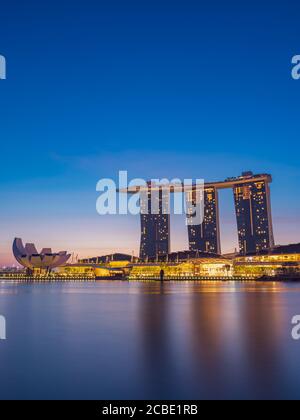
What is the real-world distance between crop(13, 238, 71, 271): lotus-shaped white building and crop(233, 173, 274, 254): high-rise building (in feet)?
139

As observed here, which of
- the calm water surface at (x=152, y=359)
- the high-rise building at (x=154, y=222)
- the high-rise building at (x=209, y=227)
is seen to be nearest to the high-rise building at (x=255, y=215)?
the high-rise building at (x=209, y=227)

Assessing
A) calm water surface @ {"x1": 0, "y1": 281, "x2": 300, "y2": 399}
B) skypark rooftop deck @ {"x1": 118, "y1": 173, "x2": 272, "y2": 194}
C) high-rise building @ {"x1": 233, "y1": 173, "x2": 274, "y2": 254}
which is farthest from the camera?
high-rise building @ {"x1": 233, "y1": 173, "x2": 274, "y2": 254}

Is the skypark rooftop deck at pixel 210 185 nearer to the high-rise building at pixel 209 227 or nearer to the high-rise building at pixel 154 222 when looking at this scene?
the high-rise building at pixel 209 227

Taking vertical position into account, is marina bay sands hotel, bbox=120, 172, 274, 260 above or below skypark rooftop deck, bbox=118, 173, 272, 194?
below

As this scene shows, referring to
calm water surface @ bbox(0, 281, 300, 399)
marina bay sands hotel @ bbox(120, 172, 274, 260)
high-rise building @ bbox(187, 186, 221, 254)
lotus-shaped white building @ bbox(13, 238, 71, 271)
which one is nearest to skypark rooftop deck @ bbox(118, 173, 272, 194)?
marina bay sands hotel @ bbox(120, 172, 274, 260)

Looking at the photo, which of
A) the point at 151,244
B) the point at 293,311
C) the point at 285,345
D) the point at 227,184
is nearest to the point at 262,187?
the point at 227,184

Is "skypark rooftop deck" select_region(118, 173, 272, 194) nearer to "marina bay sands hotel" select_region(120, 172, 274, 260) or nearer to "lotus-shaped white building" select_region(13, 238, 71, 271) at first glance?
"marina bay sands hotel" select_region(120, 172, 274, 260)

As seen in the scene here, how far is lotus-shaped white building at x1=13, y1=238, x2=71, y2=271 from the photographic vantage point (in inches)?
3615

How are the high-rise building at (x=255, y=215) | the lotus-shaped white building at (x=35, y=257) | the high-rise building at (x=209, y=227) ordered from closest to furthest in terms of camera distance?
the lotus-shaped white building at (x=35, y=257) → the high-rise building at (x=255, y=215) → the high-rise building at (x=209, y=227)

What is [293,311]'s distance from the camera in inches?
719

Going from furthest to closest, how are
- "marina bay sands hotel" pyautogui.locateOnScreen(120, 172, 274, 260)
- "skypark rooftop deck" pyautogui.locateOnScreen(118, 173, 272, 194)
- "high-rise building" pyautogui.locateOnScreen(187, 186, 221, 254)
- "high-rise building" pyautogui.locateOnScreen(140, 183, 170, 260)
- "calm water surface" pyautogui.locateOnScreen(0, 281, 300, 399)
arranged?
"high-rise building" pyautogui.locateOnScreen(140, 183, 170, 260)
"high-rise building" pyautogui.locateOnScreen(187, 186, 221, 254)
"marina bay sands hotel" pyautogui.locateOnScreen(120, 172, 274, 260)
"skypark rooftop deck" pyautogui.locateOnScreen(118, 173, 272, 194)
"calm water surface" pyautogui.locateOnScreen(0, 281, 300, 399)

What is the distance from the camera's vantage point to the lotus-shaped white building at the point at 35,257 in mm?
91812
